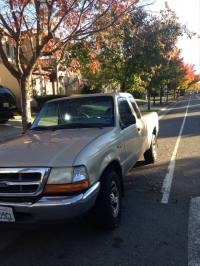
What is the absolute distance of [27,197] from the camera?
4309 millimetres

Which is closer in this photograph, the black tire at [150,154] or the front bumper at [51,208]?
the front bumper at [51,208]

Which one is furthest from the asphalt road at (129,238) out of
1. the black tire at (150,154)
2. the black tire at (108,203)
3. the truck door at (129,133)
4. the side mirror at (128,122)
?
the black tire at (150,154)

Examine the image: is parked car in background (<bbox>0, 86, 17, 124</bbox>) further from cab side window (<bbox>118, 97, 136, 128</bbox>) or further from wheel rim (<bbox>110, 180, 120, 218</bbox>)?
wheel rim (<bbox>110, 180, 120, 218</bbox>)

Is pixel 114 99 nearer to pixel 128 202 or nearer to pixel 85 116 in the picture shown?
pixel 85 116

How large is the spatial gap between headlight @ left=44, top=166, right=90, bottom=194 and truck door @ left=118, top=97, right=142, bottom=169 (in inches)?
68.8

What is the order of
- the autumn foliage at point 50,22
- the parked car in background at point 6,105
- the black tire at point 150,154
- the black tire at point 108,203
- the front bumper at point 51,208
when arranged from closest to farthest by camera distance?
the front bumper at point 51,208 → the black tire at point 108,203 → the black tire at point 150,154 → the autumn foliage at point 50,22 → the parked car in background at point 6,105

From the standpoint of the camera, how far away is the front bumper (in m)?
4.22

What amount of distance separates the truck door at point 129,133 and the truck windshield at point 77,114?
23 cm

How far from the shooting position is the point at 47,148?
4.85 metres

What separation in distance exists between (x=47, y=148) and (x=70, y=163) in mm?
594

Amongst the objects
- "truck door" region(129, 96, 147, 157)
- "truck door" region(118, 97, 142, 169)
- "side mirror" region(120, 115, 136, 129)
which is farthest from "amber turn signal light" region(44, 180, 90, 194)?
"truck door" region(129, 96, 147, 157)

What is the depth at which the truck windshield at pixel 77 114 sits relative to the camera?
6.15 m

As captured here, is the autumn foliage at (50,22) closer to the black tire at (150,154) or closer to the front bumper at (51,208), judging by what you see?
the black tire at (150,154)

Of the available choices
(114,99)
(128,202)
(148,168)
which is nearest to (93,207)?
(128,202)
